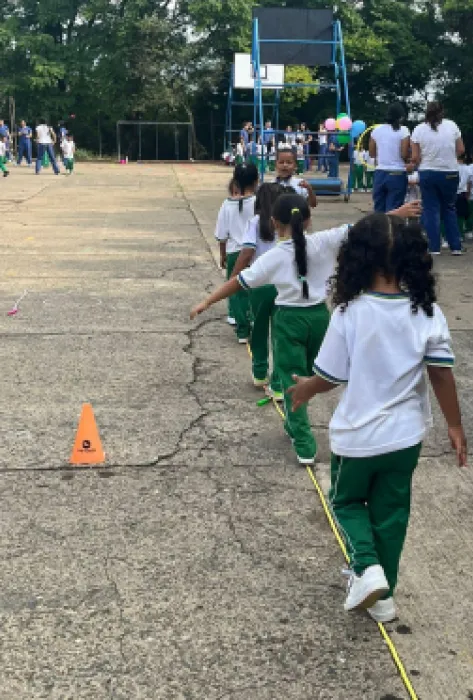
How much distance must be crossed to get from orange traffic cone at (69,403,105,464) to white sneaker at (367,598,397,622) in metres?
1.80

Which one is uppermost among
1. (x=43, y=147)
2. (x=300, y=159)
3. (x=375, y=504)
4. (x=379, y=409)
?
(x=43, y=147)

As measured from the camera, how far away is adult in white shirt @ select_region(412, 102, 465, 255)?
30.9 ft

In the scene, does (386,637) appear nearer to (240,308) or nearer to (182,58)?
(240,308)

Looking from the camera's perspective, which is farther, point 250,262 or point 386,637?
point 250,262

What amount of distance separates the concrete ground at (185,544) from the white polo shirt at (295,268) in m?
0.83

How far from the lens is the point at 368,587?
9.25ft

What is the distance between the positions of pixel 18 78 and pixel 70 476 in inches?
1645

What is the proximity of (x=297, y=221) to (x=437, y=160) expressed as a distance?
5860mm

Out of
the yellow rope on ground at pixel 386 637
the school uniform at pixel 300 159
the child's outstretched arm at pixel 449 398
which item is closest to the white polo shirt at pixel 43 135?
the school uniform at pixel 300 159

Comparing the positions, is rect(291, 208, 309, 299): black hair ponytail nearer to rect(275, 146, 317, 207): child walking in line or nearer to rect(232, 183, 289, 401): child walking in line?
rect(232, 183, 289, 401): child walking in line

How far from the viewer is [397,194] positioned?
10281mm

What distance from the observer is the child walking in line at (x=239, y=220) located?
19.8 feet

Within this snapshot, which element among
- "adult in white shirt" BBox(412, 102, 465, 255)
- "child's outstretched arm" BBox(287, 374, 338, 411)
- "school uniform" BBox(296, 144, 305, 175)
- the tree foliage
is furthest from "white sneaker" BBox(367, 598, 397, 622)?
the tree foliage

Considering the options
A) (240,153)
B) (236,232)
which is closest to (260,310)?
(236,232)
